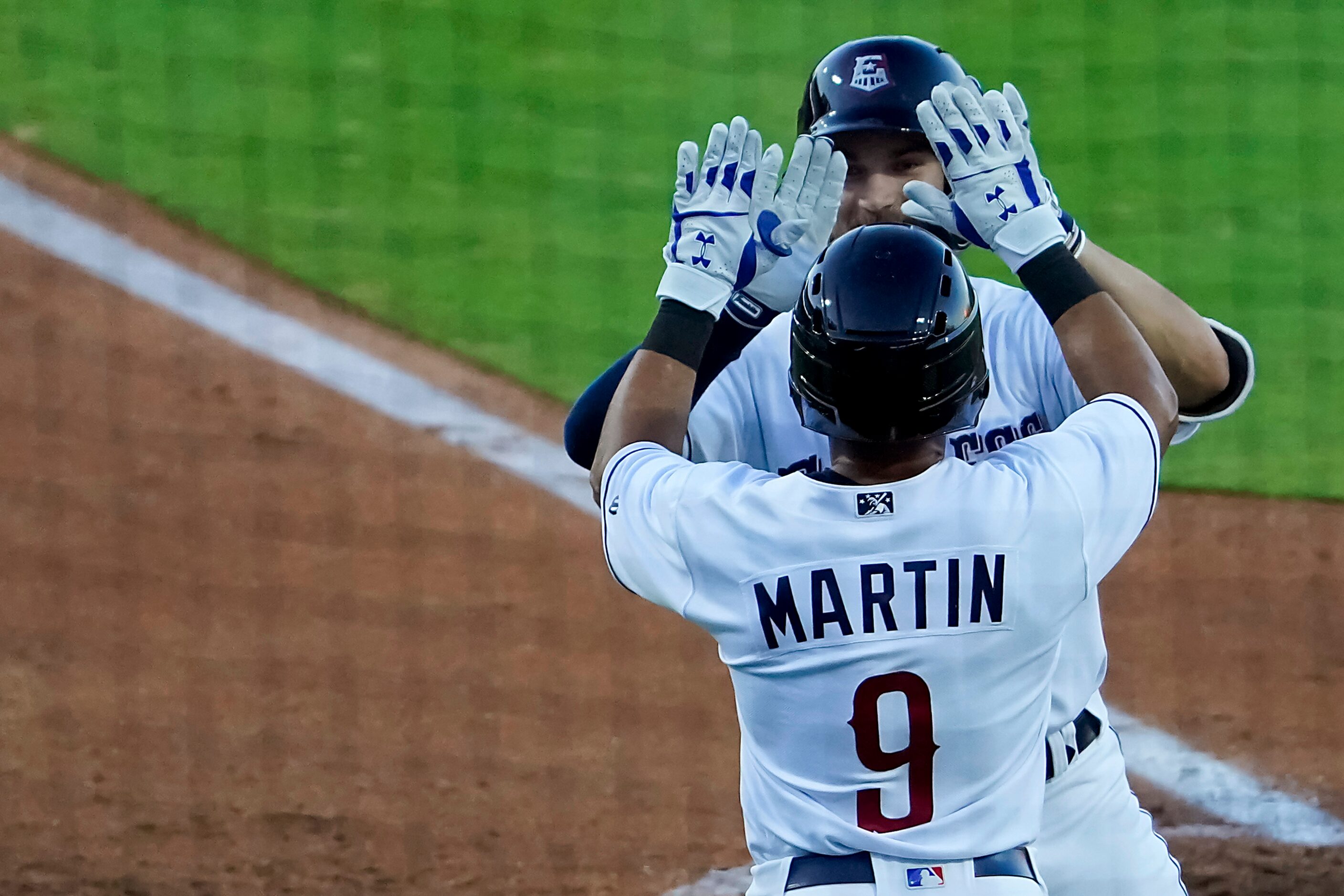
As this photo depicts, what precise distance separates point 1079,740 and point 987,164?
97cm

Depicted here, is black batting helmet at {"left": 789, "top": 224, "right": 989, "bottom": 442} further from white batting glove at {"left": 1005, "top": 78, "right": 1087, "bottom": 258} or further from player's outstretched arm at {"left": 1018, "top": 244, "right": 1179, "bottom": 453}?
white batting glove at {"left": 1005, "top": 78, "right": 1087, "bottom": 258}

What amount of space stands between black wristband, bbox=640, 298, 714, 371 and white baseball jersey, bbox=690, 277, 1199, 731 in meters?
0.15

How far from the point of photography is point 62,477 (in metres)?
4.79

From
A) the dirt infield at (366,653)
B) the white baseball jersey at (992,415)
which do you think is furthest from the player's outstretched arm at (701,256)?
the dirt infield at (366,653)

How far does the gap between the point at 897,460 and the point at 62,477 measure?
354cm

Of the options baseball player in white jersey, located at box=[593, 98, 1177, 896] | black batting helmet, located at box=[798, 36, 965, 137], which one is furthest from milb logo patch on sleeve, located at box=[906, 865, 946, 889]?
black batting helmet, located at box=[798, 36, 965, 137]

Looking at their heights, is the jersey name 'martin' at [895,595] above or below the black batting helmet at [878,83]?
below

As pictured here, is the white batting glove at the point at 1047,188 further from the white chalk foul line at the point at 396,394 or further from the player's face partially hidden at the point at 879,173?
the white chalk foul line at the point at 396,394

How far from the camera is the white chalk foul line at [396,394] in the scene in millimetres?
3791

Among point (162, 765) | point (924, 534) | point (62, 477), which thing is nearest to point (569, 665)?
point (162, 765)

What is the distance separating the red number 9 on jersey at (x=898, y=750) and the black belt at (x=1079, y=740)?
46 centimetres

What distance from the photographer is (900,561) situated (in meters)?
2.01

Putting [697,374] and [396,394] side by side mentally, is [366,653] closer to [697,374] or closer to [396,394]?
[396,394]

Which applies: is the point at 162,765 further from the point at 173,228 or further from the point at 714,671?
the point at 173,228
